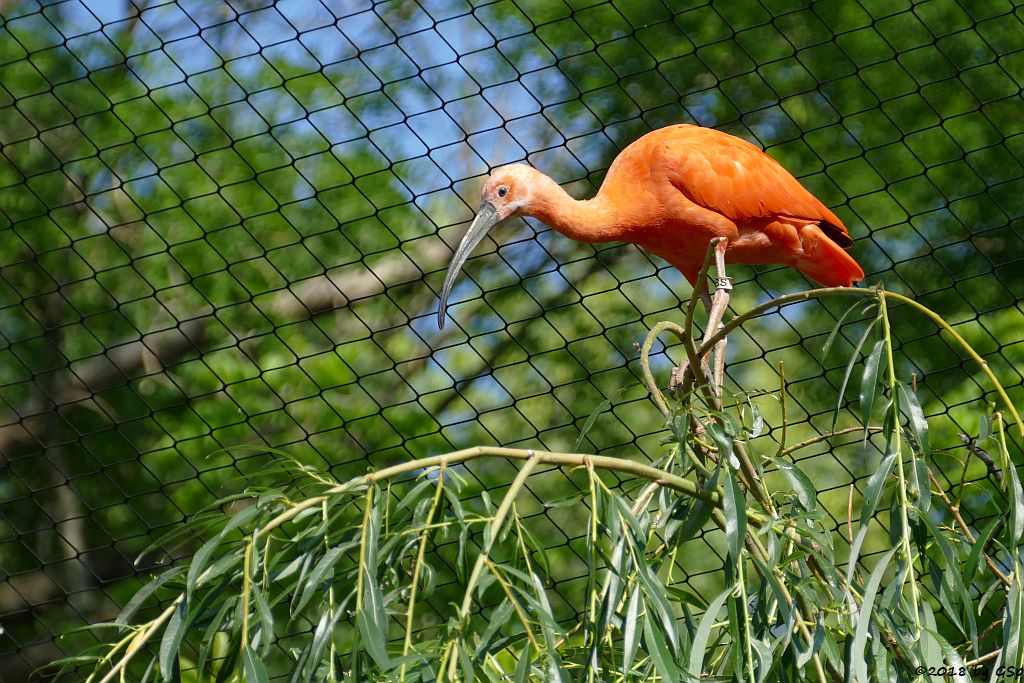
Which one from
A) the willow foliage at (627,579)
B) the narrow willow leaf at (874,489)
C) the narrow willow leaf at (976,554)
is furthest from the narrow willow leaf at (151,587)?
the narrow willow leaf at (976,554)

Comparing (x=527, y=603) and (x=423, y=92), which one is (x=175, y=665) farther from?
(x=423, y=92)

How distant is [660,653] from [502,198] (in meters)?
1.20

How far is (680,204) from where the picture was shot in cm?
212

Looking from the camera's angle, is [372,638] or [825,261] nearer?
[372,638]

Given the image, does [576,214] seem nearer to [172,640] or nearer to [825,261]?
[825,261]

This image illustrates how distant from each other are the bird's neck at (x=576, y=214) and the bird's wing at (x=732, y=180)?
0.13 meters

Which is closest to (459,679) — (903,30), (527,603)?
(527,603)

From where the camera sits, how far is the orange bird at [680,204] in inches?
83.8

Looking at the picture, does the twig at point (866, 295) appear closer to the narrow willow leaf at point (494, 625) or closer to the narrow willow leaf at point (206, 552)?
the narrow willow leaf at point (494, 625)

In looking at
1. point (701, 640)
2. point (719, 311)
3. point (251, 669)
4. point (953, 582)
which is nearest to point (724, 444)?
point (701, 640)

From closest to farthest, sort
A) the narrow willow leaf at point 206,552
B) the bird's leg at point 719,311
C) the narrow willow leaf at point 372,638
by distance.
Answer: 1. the narrow willow leaf at point 372,638
2. the narrow willow leaf at point 206,552
3. the bird's leg at point 719,311

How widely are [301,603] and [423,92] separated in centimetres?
312

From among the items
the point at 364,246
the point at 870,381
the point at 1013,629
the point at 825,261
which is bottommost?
the point at 364,246

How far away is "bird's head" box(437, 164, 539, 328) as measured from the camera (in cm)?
214
